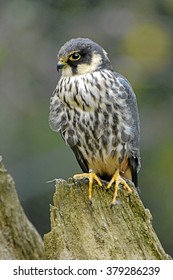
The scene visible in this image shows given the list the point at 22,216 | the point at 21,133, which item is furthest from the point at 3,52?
the point at 22,216

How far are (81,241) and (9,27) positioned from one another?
23.3 feet

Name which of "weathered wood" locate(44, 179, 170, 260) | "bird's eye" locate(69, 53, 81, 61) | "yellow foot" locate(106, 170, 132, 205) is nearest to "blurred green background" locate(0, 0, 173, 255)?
Result: "bird's eye" locate(69, 53, 81, 61)

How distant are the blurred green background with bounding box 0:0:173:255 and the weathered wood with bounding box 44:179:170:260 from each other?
16.3 ft

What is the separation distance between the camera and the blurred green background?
32.0 ft

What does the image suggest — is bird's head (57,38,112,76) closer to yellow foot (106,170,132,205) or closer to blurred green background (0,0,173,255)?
yellow foot (106,170,132,205)

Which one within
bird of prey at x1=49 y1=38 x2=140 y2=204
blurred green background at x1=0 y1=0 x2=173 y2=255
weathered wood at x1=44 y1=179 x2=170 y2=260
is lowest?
weathered wood at x1=44 y1=179 x2=170 y2=260

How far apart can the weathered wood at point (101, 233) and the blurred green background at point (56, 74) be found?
4957 millimetres

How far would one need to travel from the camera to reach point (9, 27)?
11.2 meters

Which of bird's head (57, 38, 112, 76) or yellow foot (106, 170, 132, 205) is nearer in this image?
yellow foot (106, 170, 132, 205)

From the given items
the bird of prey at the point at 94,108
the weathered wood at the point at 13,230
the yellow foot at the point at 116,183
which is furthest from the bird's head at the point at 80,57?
the weathered wood at the point at 13,230

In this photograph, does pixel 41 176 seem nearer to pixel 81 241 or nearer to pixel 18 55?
pixel 18 55

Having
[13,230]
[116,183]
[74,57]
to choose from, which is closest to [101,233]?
[13,230]

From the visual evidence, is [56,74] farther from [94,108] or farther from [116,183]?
[116,183]

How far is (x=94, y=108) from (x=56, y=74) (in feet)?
17.9
